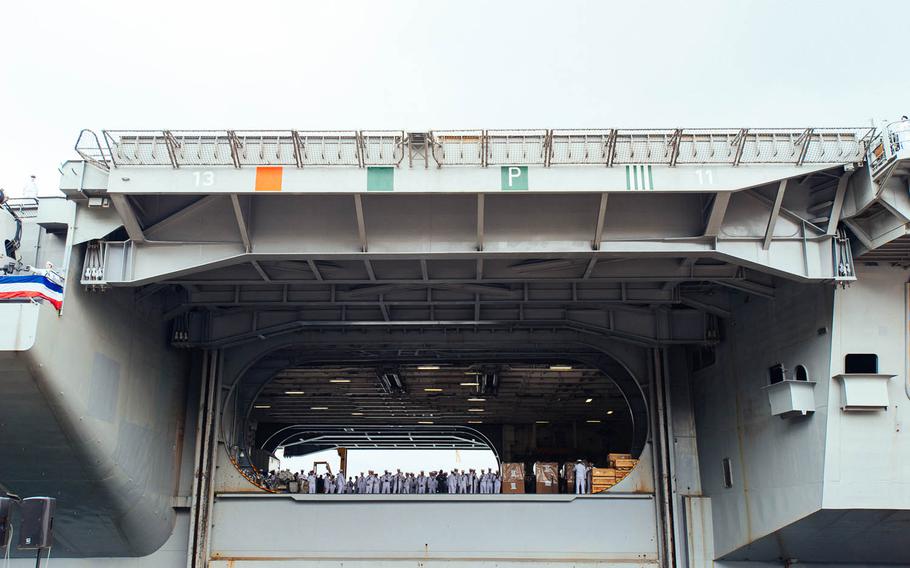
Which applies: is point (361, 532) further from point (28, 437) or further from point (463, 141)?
point (463, 141)

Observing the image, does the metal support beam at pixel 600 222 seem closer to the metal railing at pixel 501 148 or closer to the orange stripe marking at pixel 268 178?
the metal railing at pixel 501 148

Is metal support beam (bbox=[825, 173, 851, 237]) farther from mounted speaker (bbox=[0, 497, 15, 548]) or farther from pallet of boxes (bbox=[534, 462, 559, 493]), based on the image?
mounted speaker (bbox=[0, 497, 15, 548])

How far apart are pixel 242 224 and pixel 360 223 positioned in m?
2.34

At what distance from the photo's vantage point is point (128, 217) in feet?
53.7

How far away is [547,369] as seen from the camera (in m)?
30.0

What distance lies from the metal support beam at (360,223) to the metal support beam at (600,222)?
15.2ft

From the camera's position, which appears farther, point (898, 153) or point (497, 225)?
point (497, 225)

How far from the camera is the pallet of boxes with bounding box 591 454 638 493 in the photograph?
23.4 m

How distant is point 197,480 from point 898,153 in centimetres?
1859

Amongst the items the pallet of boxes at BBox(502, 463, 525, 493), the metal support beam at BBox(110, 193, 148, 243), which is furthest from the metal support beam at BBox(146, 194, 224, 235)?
the pallet of boxes at BBox(502, 463, 525, 493)

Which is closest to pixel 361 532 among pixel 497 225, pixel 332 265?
pixel 332 265

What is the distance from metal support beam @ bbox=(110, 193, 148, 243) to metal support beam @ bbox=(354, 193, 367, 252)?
14.8ft

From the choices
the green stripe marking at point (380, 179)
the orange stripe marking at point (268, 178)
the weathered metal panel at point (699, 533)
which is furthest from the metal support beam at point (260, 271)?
the weathered metal panel at point (699, 533)

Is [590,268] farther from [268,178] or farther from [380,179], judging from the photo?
[268,178]
